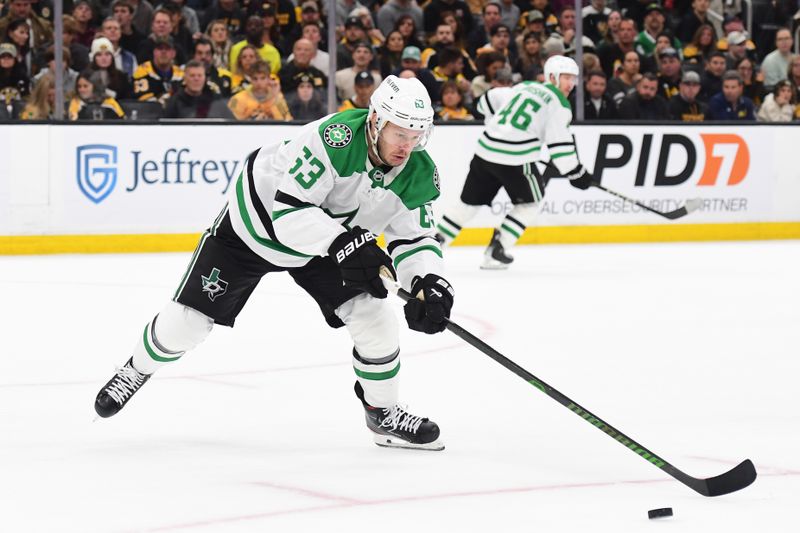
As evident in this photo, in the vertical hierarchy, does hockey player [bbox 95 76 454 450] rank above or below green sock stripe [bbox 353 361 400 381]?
above

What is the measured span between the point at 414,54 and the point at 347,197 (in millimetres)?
5730

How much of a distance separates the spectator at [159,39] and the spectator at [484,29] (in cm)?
215

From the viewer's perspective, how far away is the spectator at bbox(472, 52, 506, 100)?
877 cm

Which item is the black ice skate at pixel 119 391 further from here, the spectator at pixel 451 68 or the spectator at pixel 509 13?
the spectator at pixel 509 13

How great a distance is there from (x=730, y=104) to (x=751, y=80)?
1.22 feet

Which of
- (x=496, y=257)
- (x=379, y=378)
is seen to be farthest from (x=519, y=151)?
(x=379, y=378)

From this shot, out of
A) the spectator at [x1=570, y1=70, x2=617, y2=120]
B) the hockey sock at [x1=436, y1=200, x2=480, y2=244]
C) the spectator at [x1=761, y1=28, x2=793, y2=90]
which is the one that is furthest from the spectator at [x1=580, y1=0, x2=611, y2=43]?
the hockey sock at [x1=436, y1=200, x2=480, y2=244]

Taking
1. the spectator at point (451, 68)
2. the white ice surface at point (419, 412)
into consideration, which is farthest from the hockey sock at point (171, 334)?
the spectator at point (451, 68)

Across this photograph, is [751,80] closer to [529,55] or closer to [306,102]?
[529,55]

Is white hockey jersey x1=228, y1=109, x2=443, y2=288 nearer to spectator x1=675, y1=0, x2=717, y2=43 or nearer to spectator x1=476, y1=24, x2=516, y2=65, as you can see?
spectator x1=476, y1=24, x2=516, y2=65

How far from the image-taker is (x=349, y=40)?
329 inches

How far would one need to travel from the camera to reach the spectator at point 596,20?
9039 mm

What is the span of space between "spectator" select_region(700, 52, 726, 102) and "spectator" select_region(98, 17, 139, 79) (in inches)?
162

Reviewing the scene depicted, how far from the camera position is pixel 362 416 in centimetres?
344
